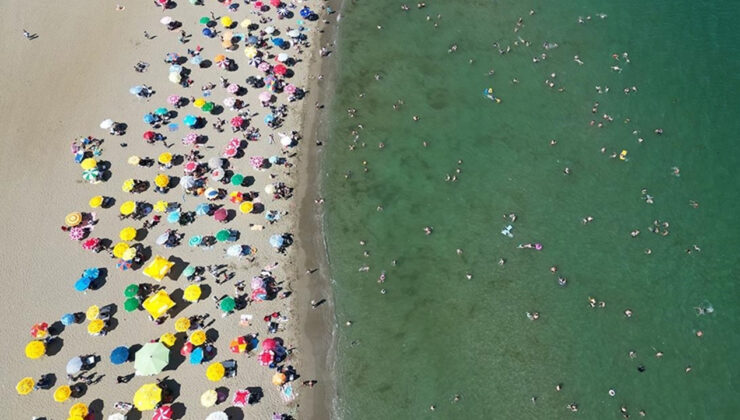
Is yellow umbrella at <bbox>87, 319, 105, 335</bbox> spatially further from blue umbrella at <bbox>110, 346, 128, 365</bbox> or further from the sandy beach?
blue umbrella at <bbox>110, 346, 128, 365</bbox>

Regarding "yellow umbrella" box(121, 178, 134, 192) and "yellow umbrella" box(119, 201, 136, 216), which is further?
"yellow umbrella" box(121, 178, 134, 192)

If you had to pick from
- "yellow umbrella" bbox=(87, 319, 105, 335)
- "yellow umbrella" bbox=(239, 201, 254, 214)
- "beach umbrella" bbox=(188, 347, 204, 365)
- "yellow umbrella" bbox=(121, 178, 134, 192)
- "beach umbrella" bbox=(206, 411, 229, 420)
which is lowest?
"beach umbrella" bbox=(206, 411, 229, 420)

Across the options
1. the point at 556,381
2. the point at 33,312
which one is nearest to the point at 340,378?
the point at 556,381

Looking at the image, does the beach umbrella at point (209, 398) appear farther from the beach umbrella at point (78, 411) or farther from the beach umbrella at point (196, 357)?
the beach umbrella at point (78, 411)

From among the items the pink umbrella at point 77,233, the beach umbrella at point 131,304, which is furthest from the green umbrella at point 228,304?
the pink umbrella at point 77,233

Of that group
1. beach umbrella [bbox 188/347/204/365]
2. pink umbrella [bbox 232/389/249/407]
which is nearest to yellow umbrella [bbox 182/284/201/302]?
beach umbrella [bbox 188/347/204/365]
